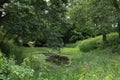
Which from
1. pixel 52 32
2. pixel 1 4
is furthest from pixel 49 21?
pixel 1 4

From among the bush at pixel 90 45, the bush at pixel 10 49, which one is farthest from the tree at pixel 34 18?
the bush at pixel 90 45

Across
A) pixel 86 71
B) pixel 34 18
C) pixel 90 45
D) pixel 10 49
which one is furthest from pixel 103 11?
pixel 86 71

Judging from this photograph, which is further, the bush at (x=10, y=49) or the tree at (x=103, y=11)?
the tree at (x=103, y=11)

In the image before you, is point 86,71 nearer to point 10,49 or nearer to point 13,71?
point 13,71

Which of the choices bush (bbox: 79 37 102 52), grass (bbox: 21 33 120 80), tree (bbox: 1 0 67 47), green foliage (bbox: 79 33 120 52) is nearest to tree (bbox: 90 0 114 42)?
grass (bbox: 21 33 120 80)

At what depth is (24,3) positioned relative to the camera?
1002 centimetres

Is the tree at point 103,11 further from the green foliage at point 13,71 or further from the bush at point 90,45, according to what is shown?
the green foliage at point 13,71

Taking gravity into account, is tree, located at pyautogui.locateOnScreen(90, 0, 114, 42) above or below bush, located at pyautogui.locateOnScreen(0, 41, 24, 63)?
above

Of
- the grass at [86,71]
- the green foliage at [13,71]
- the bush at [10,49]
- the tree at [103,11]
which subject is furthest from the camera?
the tree at [103,11]

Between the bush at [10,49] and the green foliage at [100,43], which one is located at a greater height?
the bush at [10,49]

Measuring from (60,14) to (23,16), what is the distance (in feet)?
5.96

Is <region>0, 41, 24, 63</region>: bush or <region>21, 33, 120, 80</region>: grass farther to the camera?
<region>0, 41, 24, 63</region>: bush

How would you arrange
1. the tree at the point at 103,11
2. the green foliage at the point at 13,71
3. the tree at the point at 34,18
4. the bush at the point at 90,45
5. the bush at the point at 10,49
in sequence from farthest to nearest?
the bush at the point at 90,45
the tree at the point at 103,11
the bush at the point at 10,49
the tree at the point at 34,18
the green foliage at the point at 13,71

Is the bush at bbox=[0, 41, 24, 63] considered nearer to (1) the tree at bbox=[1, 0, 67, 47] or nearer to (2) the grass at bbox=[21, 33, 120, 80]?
(1) the tree at bbox=[1, 0, 67, 47]
